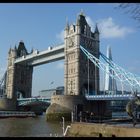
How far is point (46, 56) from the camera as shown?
78.1 m

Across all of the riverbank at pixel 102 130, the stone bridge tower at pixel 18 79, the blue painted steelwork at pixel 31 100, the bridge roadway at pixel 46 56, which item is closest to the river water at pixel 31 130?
the riverbank at pixel 102 130

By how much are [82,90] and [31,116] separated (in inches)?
492

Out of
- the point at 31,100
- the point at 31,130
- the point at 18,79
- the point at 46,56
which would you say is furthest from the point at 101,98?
the point at 18,79

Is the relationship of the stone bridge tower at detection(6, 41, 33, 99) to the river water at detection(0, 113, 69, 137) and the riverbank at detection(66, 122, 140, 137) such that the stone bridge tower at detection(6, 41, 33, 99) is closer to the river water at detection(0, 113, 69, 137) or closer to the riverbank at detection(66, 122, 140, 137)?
the river water at detection(0, 113, 69, 137)

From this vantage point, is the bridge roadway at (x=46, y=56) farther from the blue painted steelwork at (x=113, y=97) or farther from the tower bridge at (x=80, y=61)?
the blue painted steelwork at (x=113, y=97)

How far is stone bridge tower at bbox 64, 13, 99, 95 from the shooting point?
67.8 meters

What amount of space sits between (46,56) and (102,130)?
6303 centimetres

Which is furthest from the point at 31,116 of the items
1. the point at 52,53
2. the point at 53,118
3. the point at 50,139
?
the point at 50,139

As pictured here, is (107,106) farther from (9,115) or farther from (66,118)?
(9,115)

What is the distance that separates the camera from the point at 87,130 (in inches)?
664

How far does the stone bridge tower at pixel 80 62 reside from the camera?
67.8 meters

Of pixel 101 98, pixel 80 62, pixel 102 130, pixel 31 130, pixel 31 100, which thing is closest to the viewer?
pixel 102 130

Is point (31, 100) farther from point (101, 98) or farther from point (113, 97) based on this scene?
point (113, 97)

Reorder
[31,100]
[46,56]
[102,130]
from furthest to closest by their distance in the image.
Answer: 1. [46,56]
2. [31,100]
3. [102,130]
